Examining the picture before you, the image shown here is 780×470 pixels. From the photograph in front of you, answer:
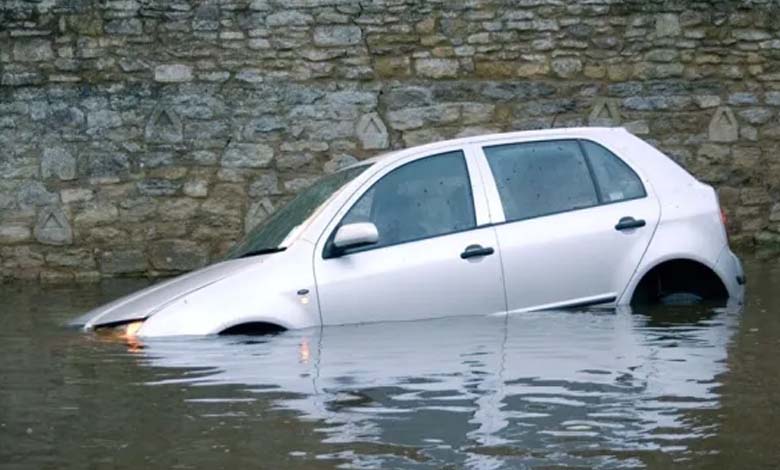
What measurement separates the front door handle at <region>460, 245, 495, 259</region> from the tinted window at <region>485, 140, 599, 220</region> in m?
0.36

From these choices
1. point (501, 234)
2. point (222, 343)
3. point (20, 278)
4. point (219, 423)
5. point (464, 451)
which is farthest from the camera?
point (20, 278)

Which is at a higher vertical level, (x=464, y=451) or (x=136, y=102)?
(x=136, y=102)

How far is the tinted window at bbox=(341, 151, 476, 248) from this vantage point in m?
9.99

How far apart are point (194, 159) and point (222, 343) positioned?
6.30 m

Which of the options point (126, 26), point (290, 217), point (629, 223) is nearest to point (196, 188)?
point (126, 26)

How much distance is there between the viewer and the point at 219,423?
7.23m

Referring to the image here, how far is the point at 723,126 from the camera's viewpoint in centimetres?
1571

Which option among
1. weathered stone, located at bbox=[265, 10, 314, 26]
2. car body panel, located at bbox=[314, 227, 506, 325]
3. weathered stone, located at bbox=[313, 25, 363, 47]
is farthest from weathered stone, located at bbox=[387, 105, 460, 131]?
car body panel, located at bbox=[314, 227, 506, 325]

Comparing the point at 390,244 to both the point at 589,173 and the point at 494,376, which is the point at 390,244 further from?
the point at 494,376

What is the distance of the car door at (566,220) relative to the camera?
9.99 metres

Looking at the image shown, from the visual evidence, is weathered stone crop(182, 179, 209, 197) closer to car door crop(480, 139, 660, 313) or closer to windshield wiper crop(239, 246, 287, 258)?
windshield wiper crop(239, 246, 287, 258)

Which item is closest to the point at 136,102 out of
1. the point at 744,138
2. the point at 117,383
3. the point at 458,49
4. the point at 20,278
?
the point at 20,278

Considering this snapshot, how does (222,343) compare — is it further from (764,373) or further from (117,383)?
(764,373)

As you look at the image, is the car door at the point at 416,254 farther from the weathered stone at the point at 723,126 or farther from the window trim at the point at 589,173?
the weathered stone at the point at 723,126
